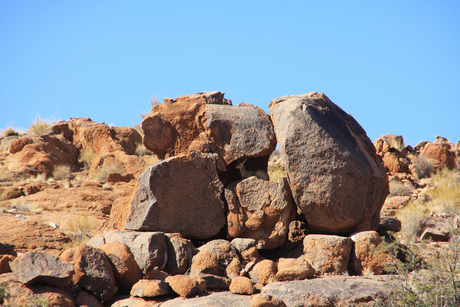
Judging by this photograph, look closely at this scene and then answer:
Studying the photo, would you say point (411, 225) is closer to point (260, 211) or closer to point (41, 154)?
point (260, 211)

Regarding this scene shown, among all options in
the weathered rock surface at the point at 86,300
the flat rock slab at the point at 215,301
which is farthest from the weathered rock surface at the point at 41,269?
the flat rock slab at the point at 215,301

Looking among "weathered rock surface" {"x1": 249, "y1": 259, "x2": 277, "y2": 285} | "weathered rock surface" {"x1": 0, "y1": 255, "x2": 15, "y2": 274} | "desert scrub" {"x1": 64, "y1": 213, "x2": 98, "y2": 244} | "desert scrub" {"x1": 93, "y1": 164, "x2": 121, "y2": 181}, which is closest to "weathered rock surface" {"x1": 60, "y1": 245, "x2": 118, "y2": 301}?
"weathered rock surface" {"x1": 0, "y1": 255, "x2": 15, "y2": 274}

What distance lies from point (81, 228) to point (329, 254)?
396cm

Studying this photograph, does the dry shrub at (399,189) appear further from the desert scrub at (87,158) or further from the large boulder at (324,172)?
the desert scrub at (87,158)

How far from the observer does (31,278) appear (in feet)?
12.7

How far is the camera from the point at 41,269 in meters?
3.97

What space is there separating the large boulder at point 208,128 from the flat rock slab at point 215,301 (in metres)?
2.07

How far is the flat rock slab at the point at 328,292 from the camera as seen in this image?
4.10 meters

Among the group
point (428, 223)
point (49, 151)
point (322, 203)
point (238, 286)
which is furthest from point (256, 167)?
point (49, 151)

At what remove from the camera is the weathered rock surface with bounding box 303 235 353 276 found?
5.03m

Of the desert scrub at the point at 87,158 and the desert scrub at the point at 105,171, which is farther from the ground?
the desert scrub at the point at 87,158

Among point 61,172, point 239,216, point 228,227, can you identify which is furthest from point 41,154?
point 239,216

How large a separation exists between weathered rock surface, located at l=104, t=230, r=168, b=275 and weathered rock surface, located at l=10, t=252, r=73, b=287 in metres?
0.90

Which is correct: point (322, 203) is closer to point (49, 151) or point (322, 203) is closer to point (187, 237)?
point (187, 237)
